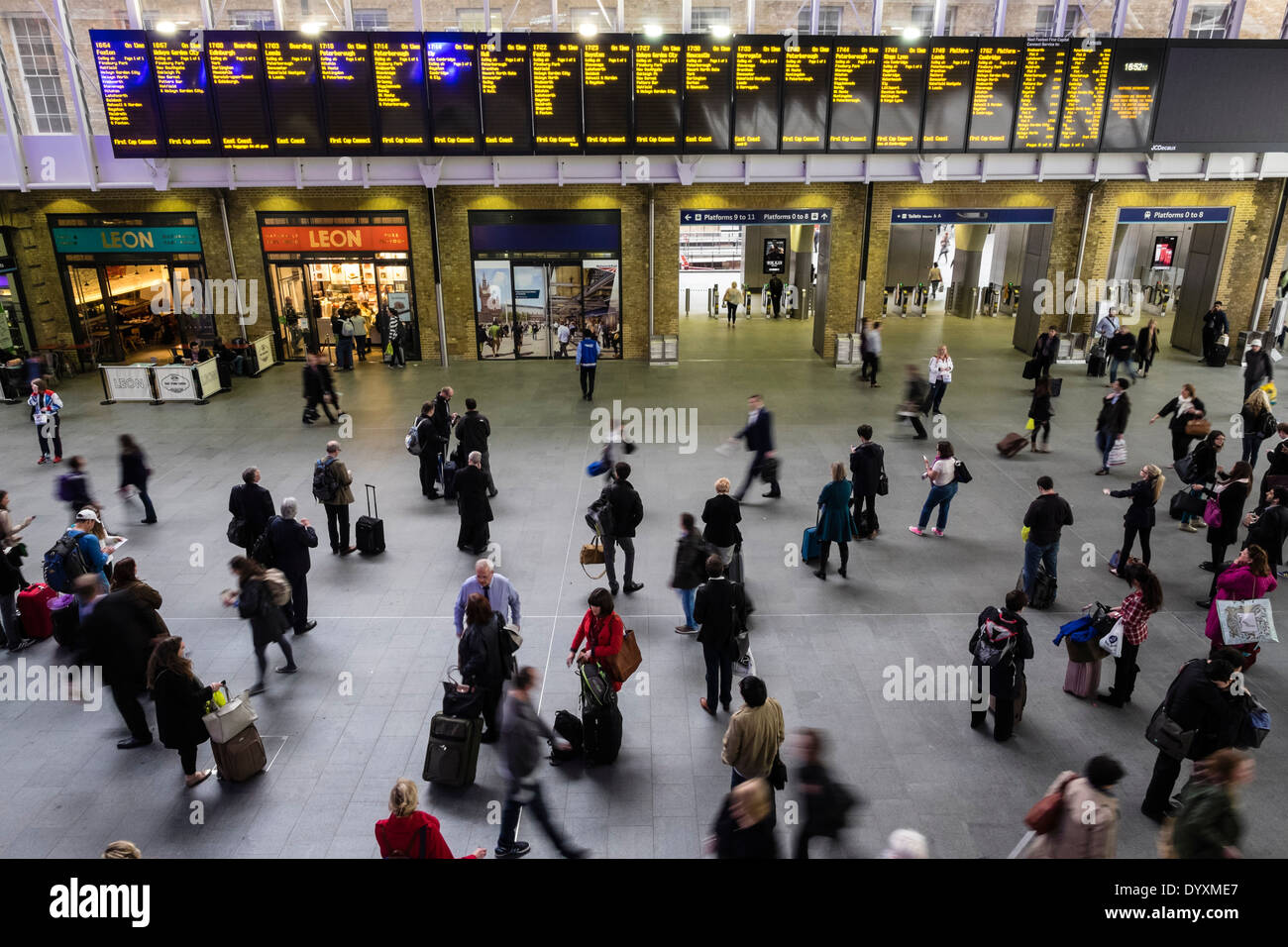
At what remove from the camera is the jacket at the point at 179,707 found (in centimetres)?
630

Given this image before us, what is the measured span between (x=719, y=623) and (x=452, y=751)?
7.65 feet

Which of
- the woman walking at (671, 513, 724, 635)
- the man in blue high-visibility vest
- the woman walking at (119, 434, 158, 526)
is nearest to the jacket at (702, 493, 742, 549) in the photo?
the woman walking at (671, 513, 724, 635)

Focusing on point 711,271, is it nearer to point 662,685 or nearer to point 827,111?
point 827,111

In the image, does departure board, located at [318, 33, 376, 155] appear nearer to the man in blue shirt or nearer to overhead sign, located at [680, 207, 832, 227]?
overhead sign, located at [680, 207, 832, 227]

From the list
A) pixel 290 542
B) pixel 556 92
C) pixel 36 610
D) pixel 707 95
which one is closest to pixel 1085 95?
pixel 707 95

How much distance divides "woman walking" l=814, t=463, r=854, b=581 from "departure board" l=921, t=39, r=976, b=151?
34.1 feet

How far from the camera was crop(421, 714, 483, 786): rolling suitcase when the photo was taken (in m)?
6.48

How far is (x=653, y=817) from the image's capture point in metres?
6.29

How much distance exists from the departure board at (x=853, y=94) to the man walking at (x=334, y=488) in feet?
38.5

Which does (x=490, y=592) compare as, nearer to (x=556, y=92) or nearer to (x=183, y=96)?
(x=556, y=92)

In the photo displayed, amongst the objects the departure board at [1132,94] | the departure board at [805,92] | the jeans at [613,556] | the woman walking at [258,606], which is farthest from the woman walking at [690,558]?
the departure board at [1132,94]

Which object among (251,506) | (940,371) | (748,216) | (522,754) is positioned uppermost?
(748,216)

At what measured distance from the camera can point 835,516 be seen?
373 inches

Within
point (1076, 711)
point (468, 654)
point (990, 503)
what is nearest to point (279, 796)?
point (468, 654)
